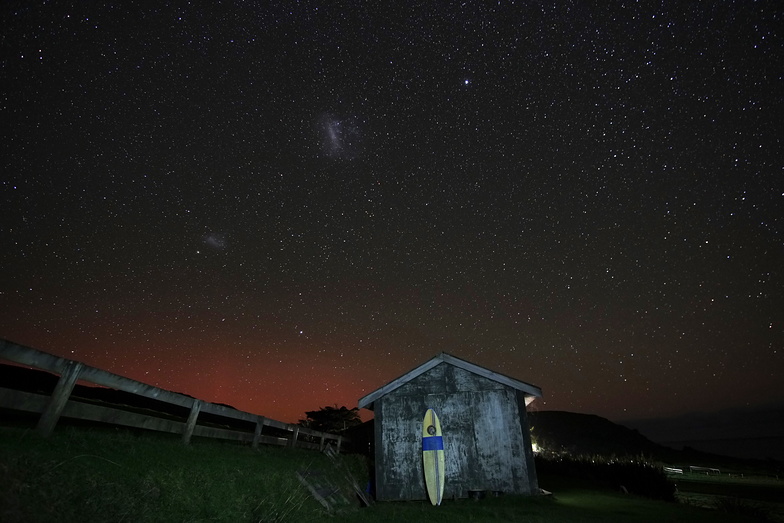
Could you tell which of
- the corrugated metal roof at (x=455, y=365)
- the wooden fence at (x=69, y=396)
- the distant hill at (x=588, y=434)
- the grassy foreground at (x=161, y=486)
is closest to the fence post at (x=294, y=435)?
the grassy foreground at (x=161, y=486)

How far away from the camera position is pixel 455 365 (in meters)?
13.9

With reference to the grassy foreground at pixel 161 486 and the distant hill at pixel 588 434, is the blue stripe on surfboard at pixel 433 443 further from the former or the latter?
the distant hill at pixel 588 434

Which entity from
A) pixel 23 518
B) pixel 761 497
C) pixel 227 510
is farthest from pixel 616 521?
pixel 761 497

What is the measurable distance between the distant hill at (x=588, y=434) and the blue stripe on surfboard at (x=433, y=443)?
315ft

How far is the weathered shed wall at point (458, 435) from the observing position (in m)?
12.5

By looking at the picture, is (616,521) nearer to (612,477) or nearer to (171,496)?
(171,496)

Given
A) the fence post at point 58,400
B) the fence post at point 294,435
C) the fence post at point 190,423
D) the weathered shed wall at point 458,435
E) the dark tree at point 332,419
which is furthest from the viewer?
the dark tree at point 332,419

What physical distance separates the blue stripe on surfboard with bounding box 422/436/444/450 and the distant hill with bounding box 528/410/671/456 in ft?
315

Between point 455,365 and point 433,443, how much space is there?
2.65m

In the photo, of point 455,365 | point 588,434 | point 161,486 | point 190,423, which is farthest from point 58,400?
point 588,434

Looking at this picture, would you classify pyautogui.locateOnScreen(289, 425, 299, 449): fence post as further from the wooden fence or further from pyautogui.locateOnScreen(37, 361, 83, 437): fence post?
pyautogui.locateOnScreen(37, 361, 83, 437): fence post

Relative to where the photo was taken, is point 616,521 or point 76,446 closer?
point 76,446

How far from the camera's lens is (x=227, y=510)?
5.36 m

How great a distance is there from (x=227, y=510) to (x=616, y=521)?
914cm
